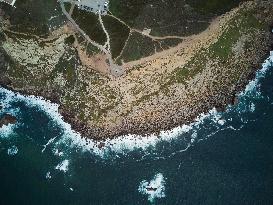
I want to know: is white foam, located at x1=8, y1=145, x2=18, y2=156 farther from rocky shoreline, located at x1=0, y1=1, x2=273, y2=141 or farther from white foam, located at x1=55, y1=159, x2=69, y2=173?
rocky shoreline, located at x1=0, y1=1, x2=273, y2=141

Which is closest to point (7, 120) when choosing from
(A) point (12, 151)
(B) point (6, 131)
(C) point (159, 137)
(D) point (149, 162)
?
(B) point (6, 131)

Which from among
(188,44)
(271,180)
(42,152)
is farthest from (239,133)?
(42,152)

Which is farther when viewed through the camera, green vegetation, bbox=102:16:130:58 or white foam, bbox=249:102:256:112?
green vegetation, bbox=102:16:130:58

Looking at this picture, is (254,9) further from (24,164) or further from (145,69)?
(24,164)

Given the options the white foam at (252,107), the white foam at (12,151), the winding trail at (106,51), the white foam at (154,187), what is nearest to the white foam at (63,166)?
the white foam at (12,151)

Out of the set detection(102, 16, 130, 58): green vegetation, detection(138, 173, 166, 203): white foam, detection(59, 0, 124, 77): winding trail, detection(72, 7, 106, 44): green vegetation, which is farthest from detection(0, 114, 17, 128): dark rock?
detection(138, 173, 166, 203): white foam

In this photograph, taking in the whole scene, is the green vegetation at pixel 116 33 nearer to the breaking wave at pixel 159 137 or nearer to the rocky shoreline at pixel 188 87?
the rocky shoreline at pixel 188 87

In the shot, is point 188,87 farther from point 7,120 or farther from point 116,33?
point 7,120
